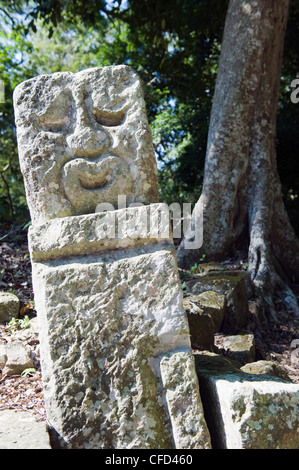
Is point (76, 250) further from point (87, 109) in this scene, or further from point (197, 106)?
point (197, 106)

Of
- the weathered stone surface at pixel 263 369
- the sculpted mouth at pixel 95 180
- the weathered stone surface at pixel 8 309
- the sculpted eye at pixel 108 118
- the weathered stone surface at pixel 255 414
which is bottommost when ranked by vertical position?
the weathered stone surface at pixel 263 369

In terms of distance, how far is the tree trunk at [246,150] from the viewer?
16.1 feet

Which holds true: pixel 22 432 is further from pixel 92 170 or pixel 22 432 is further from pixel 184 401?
pixel 92 170

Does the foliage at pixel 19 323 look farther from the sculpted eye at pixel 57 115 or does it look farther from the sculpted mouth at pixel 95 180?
the sculpted eye at pixel 57 115

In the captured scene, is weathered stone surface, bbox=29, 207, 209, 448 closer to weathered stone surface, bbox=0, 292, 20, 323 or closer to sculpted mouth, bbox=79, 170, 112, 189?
sculpted mouth, bbox=79, 170, 112, 189

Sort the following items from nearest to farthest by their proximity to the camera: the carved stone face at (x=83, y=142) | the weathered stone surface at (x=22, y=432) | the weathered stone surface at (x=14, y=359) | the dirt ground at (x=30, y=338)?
the weathered stone surface at (x=22, y=432) → the carved stone face at (x=83, y=142) → the dirt ground at (x=30, y=338) → the weathered stone surface at (x=14, y=359)

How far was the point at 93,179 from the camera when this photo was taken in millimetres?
2107

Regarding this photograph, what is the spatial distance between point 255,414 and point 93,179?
47.0 inches

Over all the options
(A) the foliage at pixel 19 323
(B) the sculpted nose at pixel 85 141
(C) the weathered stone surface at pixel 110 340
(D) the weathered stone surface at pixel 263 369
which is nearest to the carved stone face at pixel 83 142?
(B) the sculpted nose at pixel 85 141

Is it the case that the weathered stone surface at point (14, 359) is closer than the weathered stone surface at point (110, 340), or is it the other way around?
the weathered stone surface at point (110, 340)

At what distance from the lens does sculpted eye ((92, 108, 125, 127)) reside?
7.17ft

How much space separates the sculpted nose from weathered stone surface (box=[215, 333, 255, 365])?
1.88 metres

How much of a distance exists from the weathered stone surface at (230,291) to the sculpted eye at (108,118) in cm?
198

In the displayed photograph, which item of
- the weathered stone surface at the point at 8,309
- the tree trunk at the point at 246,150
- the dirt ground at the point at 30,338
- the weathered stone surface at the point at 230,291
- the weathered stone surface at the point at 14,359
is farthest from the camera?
the tree trunk at the point at 246,150
